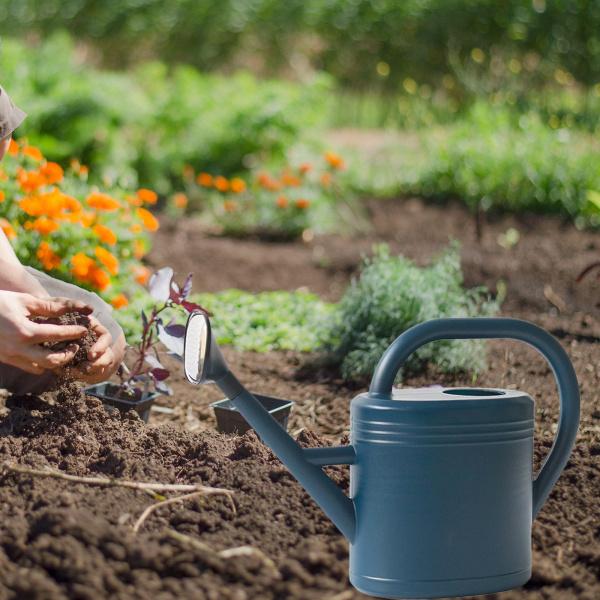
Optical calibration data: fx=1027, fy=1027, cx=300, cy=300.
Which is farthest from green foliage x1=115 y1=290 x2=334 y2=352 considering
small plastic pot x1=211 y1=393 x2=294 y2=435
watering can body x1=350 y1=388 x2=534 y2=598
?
watering can body x1=350 y1=388 x2=534 y2=598

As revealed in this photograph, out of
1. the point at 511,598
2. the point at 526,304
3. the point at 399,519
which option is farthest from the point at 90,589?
the point at 526,304

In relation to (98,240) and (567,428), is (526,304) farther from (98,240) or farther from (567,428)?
(567,428)

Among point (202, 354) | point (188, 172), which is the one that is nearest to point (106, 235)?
point (202, 354)

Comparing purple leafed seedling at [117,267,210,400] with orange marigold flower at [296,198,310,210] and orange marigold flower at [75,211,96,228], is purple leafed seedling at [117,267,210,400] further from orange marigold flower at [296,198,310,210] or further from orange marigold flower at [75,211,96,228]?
orange marigold flower at [296,198,310,210]

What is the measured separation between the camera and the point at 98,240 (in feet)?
14.5

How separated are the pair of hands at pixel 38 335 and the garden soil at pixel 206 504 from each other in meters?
0.18

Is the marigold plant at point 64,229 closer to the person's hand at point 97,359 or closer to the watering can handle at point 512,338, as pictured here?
the person's hand at point 97,359

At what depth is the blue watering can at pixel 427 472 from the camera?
1926mm

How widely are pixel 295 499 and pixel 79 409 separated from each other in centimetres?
70

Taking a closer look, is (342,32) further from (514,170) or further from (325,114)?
(514,170)

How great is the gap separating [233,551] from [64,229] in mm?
2584

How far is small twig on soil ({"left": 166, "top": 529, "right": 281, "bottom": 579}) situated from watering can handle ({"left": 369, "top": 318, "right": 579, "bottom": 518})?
381 mm

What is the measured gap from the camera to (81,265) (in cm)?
396

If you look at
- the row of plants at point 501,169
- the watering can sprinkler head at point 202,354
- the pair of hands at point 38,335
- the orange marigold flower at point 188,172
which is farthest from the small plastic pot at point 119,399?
the orange marigold flower at point 188,172
